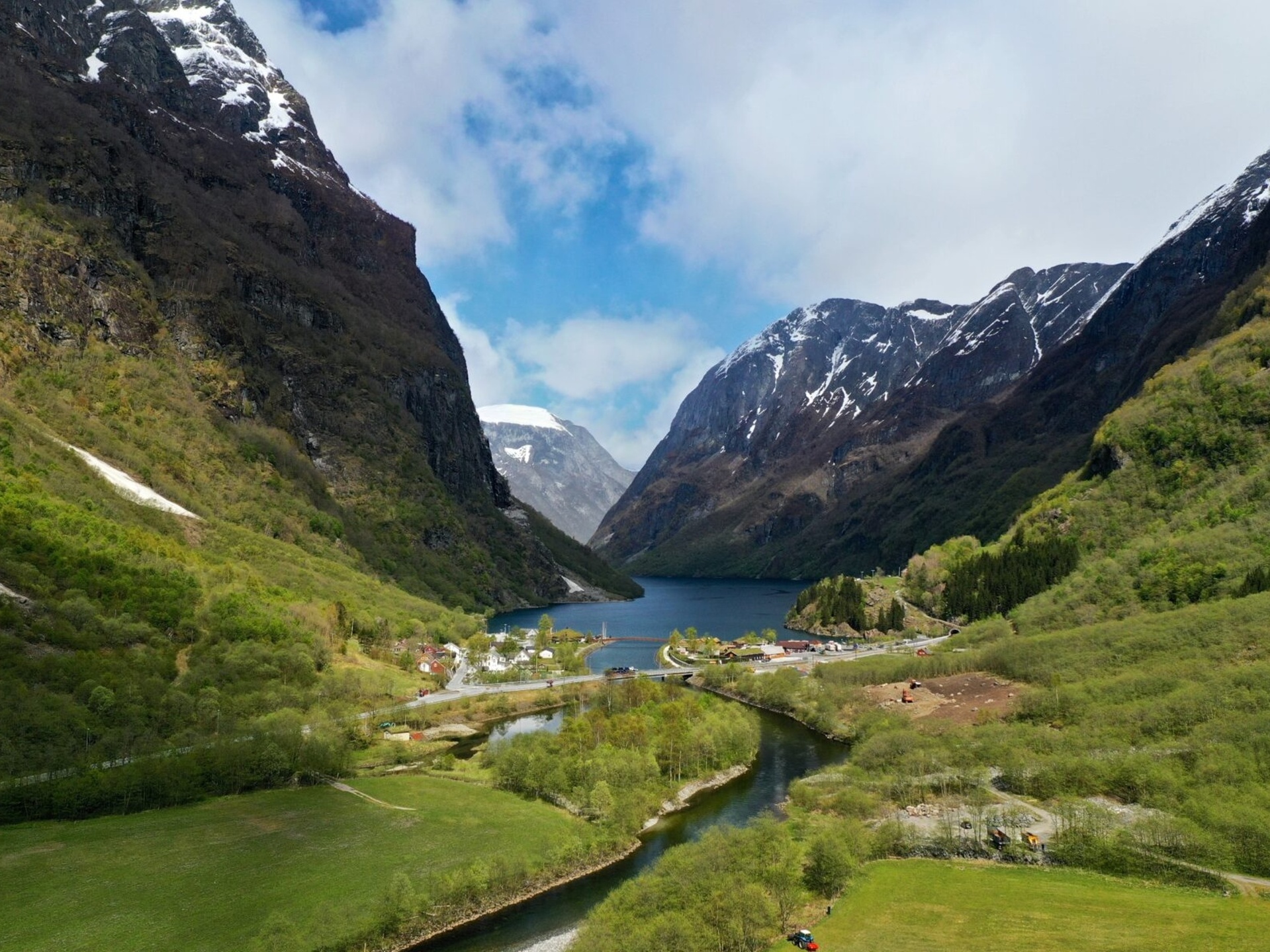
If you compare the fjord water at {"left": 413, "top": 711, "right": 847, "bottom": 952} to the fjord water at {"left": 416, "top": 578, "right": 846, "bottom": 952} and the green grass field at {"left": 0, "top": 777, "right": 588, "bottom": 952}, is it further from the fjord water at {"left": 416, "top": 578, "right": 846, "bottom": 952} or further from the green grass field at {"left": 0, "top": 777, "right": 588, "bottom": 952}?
the green grass field at {"left": 0, "top": 777, "right": 588, "bottom": 952}

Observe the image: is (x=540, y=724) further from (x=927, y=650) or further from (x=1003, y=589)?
(x=1003, y=589)

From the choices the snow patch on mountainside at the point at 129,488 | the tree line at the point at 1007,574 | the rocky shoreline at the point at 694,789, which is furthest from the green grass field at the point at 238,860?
the tree line at the point at 1007,574

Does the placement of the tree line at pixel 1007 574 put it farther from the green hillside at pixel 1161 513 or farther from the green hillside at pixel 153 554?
the green hillside at pixel 153 554

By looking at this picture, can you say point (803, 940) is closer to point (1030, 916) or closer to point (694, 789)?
point (1030, 916)

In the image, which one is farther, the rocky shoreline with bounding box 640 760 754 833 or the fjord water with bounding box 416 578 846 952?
the rocky shoreline with bounding box 640 760 754 833

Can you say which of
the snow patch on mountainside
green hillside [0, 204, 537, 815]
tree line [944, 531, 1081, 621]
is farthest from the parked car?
the snow patch on mountainside

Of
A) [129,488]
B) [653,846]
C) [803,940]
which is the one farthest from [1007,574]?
[129,488]
